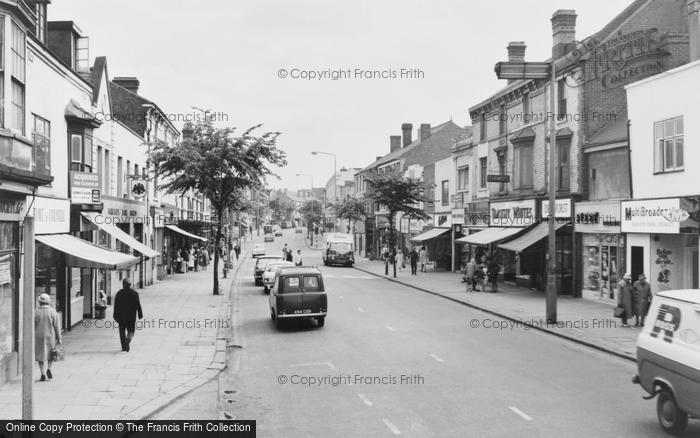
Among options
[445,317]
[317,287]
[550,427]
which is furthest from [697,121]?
[550,427]

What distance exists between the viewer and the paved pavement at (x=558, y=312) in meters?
16.7

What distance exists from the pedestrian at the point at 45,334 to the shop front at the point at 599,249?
19343mm

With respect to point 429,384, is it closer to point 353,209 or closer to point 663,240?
point 663,240

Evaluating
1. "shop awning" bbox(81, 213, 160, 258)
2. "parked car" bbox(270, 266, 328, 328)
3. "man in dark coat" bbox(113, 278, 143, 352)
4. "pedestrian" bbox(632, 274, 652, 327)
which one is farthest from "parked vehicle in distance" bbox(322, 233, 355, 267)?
"man in dark coat" bbox(113, 278, 143, 352)

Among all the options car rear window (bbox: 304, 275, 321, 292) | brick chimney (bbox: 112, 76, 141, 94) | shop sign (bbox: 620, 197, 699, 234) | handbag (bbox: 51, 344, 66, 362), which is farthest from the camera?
brick chimney (bbox: 112, 76, 141, 94)

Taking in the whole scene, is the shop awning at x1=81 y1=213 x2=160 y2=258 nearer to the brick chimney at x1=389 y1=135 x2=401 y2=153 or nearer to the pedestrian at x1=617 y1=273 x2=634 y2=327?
the pedestrian at x1=617 y1=273 x2=634 y2=327

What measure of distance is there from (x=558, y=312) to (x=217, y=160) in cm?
1574

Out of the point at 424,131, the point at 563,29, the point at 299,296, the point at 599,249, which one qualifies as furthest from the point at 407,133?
the point at 299,296

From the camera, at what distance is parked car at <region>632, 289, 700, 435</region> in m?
8.65

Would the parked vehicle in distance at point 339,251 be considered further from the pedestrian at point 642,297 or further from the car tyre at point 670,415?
the car tyre at point 670,415

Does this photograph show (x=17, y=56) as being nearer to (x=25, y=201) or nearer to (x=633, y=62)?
(x=25, y=201)

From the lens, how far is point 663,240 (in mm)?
21281

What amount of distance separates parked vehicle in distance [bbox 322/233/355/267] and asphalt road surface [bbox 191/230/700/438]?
30.6 m

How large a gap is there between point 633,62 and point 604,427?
2103cm
